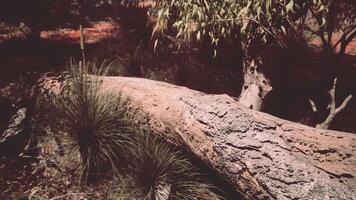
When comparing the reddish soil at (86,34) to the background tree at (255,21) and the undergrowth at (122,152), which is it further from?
the undergrowth at (122,152)

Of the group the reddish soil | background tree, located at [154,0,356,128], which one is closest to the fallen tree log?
background tree, located at [154,0,356,128]

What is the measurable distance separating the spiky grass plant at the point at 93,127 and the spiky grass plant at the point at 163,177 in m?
0.31

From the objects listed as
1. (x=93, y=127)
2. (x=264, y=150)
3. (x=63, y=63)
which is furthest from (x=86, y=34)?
(x=264, y=150)

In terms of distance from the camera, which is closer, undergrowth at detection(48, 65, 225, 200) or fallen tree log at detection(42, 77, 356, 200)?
fallen tree log at detection(42, 77, 356, 200)

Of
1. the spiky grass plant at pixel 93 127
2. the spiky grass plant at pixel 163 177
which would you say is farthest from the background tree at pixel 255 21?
the spiky grass plant at pixel 163 177

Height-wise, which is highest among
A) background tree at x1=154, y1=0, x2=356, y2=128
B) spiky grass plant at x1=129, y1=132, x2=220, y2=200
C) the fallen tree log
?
background tree at x1=154, y1=0, x2=356, y2=128

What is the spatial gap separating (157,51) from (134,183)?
11.0 feet

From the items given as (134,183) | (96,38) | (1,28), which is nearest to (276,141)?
(134,183)

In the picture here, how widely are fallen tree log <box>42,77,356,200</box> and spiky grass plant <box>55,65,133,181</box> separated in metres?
0.67

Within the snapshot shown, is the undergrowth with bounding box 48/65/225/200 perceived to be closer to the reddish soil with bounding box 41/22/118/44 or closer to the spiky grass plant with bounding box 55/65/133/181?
the spiky grass plant with bounding box 55/65/133/181

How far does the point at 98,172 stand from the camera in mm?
3340

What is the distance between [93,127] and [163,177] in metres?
0.83

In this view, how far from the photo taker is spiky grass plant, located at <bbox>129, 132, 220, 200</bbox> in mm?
2959

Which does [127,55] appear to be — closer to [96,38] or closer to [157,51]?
[157,51]
